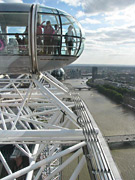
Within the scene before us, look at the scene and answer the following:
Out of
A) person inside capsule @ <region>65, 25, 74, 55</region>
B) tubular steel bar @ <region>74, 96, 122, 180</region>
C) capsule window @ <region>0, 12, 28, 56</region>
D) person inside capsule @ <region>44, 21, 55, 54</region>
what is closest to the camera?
tubular steel bar @ <region>74, 96, 122, 180</region>

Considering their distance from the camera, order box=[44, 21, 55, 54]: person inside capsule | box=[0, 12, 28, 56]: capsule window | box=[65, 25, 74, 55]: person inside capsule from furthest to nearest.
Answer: box=[65, 25, 74, 55]: person inside capsule → box=[44, 21, 55, 54]: person inside capsule → box=[0, 12, 28, 56]: capsule window

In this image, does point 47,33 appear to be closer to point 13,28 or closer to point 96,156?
point 13,28

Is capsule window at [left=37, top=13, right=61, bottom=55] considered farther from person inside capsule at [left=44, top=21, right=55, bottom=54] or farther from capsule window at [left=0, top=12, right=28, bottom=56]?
capsule window at [left=0, top=12, right=28, bottom=56]

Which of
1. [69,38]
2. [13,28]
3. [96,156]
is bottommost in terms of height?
[96,156]

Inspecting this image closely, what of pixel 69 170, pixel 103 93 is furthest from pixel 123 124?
pixel 103 93

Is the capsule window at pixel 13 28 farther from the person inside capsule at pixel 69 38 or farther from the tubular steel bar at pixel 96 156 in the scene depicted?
the tubular steel bar at pixel 96 156

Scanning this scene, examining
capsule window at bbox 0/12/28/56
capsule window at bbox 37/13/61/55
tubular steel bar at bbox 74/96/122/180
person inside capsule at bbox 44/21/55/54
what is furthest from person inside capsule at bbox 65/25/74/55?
tubular steel bar at bbox 74/96/122/180

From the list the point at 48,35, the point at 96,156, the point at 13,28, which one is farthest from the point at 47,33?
the point at 96,156

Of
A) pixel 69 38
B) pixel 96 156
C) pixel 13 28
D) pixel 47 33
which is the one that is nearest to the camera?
pixel 96 156

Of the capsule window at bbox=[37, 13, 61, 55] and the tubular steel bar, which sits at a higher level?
the capsule window at bbox=[37, 13, 61, 55]

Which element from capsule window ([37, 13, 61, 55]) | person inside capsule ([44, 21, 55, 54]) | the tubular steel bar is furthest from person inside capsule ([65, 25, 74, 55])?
the tubular steel bar

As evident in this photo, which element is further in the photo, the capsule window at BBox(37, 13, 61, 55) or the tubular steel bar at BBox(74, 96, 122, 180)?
the capsule window at BBox(37, 13, 61, 55)

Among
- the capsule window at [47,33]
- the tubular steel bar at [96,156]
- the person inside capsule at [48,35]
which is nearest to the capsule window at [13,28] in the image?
the capsule window at [47,33]
